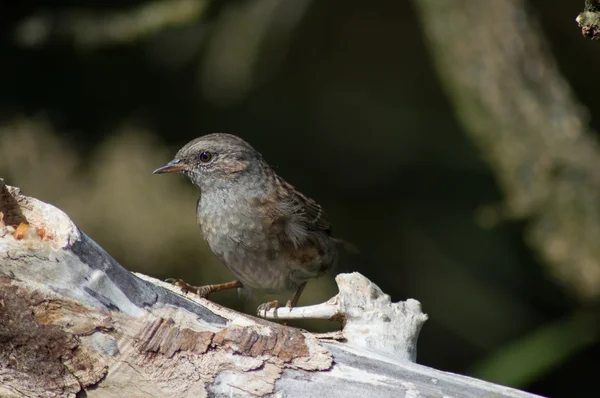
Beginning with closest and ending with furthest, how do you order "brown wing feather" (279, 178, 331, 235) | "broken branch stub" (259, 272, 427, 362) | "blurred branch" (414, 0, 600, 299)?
"broken branch stub" (259, 272, 427, 362), "brown wing feather" (279, 178, 331, 235), "blurred branch" (414, 0, 600, 299)

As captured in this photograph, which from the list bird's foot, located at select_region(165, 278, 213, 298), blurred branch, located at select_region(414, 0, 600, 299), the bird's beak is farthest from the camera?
blurred branch, located at select_region(414, 0, 600, 299)

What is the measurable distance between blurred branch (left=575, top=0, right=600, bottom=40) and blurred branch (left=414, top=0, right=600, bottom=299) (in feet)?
9.23

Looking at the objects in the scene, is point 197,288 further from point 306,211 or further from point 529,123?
point 529,123

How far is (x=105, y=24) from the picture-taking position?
5609 millimetres

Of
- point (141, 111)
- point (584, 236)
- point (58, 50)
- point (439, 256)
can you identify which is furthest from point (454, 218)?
point (58, 50)

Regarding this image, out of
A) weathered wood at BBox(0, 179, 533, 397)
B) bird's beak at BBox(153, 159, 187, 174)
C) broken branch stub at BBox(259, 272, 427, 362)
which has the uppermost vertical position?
bird's beak at BBox(153, 159, 187, 174)

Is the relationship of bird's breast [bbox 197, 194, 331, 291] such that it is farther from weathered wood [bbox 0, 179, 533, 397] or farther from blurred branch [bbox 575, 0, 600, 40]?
blurred branch [bbox 575, 0, 600, 40]

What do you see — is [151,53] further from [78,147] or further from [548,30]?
[548,30]

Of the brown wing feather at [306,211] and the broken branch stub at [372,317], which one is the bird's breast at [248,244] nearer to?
the brown wing feather at [306,211]

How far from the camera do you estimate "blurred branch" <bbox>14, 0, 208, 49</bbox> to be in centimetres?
536

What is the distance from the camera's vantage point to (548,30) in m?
6.91

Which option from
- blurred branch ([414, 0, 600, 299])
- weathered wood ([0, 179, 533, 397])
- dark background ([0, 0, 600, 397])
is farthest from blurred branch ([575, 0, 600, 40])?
dark background ([0, 0, 600, 397])

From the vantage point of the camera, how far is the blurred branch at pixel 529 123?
5141 mm

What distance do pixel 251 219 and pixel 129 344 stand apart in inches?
67.3
